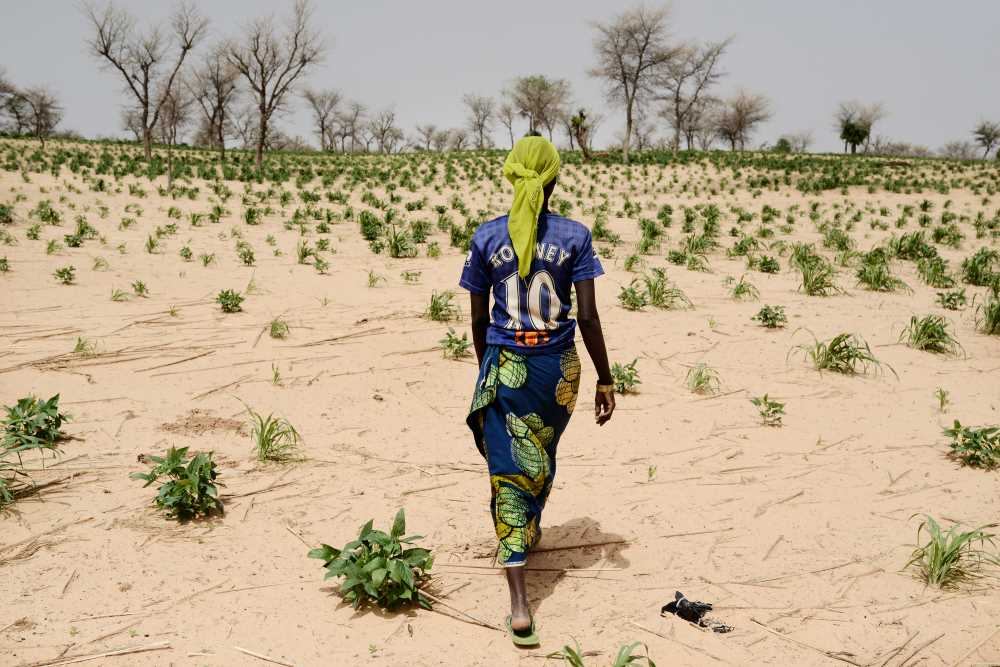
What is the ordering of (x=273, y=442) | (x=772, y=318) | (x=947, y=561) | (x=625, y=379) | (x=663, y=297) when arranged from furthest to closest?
(x=663, y=297) → (x=772, y=318) → (x=625, y=379) → (x=273, y=442) → (x=947, y=561)

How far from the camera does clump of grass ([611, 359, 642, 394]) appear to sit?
539cm

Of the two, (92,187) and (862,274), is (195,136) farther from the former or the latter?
(862,274)

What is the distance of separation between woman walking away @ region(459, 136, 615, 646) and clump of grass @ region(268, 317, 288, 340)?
4.25 meters

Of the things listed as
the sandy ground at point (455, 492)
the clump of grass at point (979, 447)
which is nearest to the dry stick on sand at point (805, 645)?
the sandy ground at point (455, 492)

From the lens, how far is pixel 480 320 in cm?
270

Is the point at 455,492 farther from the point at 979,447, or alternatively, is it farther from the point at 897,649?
the point at 979,447

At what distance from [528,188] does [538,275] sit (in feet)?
1.09

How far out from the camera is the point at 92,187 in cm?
1730

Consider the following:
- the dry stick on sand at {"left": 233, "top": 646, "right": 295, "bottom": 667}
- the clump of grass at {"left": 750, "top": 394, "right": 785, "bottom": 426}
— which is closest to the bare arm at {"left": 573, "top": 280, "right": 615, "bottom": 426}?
the dry stick on sand at {"left": 233, "top": 646, "right": 295, "bottom": 667}

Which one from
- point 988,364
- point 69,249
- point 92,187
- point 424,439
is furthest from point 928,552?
point 92,187

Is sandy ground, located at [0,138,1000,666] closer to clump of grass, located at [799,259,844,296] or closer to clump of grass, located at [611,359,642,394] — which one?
clump of grass, located at [611,359,642,394]

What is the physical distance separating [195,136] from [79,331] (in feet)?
244

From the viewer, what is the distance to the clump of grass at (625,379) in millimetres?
5387

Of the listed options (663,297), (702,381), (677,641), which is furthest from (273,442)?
(663,297)
